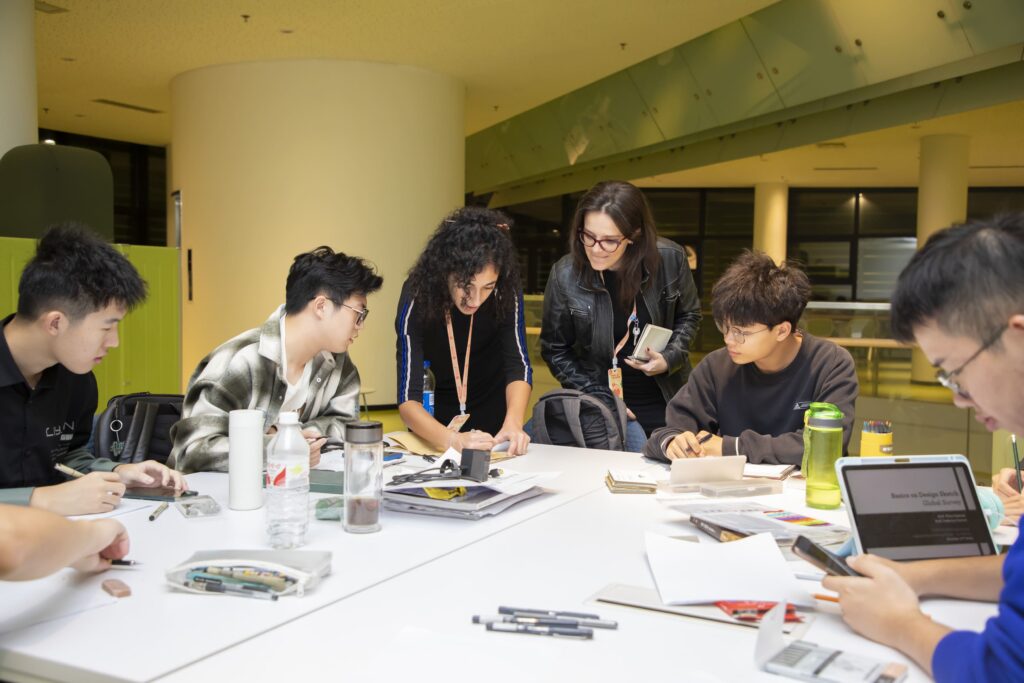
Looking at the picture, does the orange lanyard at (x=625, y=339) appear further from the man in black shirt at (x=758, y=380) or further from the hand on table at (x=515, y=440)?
the hand on table at (x=515, y=440)

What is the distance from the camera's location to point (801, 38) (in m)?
7.01

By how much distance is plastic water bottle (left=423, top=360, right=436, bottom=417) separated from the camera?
2902 millimetres

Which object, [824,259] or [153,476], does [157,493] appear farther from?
[824,259]

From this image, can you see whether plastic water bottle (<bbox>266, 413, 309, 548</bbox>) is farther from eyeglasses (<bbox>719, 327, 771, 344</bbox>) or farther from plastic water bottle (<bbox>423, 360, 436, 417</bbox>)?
eyeglasses (<bbox>719, 327, 771, 344</bbox>)

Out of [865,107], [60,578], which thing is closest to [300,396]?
[60,578]

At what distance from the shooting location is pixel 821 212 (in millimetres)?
14703

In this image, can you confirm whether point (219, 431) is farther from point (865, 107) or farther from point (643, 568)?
point (865, 107)

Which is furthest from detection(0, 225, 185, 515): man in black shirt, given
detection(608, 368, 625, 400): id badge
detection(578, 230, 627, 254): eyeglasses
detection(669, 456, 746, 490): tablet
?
detection(608, 368, 625, 400): id badge

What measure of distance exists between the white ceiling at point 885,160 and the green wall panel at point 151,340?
6.83 m

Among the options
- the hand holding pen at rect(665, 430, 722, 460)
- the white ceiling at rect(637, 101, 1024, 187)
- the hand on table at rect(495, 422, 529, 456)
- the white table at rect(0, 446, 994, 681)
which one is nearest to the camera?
the white table at rect(0, 446, 994, 681)

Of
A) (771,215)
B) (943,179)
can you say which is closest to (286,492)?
(943,179)

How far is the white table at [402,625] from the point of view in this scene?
44.3 inches

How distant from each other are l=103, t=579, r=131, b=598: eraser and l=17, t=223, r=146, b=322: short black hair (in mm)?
977

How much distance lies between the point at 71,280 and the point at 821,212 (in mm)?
14221
